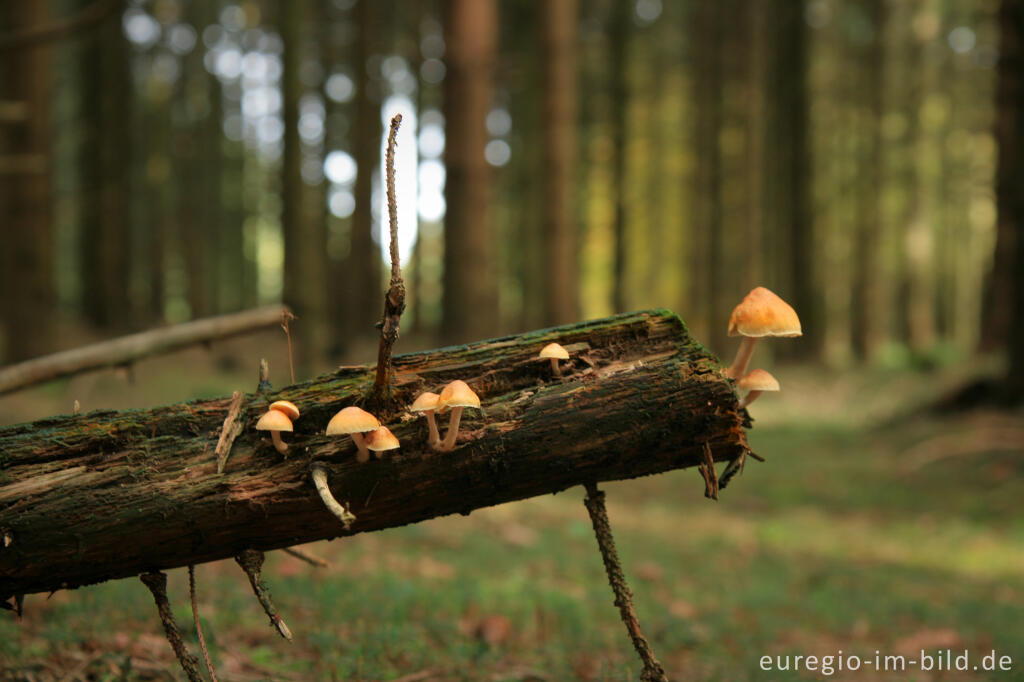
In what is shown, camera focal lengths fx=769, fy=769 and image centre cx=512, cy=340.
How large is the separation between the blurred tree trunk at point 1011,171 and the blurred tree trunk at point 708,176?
803 cm

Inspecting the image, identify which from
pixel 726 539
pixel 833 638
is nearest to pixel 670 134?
pixel 726 539

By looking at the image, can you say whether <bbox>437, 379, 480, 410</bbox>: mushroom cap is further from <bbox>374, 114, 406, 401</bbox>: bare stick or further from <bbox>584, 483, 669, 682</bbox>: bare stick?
<bbox>584, 483, 669, 682</bbox>: bare stick

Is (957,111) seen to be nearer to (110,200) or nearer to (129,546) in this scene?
(110,200)

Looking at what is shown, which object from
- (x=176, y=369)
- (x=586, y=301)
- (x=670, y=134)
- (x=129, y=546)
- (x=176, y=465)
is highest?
(x=670, y=134)

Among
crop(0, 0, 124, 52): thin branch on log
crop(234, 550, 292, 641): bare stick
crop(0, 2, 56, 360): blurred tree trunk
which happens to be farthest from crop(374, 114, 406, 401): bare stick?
crop(0, 2, 56, 360): blurred tree trunk

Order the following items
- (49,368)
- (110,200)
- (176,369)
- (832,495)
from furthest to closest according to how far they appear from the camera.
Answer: (110,200), (176,369), (832,495), (49,368)

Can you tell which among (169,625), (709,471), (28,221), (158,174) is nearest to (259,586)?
(169,625)

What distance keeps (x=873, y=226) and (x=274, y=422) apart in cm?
2428

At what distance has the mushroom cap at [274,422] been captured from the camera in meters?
2.55

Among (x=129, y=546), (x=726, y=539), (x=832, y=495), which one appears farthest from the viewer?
(x=832, y=495)

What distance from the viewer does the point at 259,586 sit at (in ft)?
8.09

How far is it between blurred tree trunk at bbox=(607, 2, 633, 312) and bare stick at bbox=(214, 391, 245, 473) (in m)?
20.3

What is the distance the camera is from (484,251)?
10.0m

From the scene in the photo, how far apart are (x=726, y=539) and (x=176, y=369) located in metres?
12.8
